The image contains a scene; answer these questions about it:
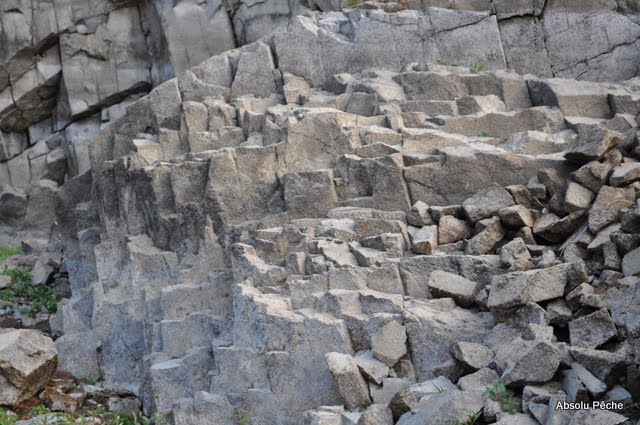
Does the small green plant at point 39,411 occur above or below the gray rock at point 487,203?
below

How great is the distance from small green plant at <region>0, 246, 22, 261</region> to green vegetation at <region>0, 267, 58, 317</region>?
2.04m

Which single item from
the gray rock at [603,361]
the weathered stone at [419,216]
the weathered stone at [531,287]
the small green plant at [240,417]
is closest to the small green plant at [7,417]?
the small green plant at [240,417]

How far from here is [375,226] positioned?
1488 centimetres

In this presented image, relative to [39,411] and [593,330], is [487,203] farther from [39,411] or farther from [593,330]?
[39,411]

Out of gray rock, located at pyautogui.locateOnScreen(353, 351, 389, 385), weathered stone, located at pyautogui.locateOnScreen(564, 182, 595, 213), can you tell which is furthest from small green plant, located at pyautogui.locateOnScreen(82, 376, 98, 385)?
weathered stone, located at pyautogui.locateOnScreen(564, 182, 595, 213)

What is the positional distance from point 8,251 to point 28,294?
182 inches

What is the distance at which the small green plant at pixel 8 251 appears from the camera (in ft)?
83.3

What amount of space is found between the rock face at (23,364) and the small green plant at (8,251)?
32.7 ft

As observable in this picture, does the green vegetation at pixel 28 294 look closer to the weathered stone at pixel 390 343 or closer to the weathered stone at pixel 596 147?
the weathered stone at pixel 390 343

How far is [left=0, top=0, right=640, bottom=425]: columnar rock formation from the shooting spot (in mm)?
11810

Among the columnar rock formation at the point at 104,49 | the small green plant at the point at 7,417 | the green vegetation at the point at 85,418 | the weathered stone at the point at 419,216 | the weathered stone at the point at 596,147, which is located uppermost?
the columnar rock formation at the point at 104,49

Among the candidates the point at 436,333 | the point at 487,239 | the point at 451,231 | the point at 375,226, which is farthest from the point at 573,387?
the point at 375,226

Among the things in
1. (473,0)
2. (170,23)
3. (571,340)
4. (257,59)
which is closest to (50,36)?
(170,23)

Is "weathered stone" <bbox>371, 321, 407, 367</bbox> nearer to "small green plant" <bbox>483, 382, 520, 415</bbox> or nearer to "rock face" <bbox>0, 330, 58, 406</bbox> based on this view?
"small green plant" <bbox>483, 382, 520, 415</bbox>
